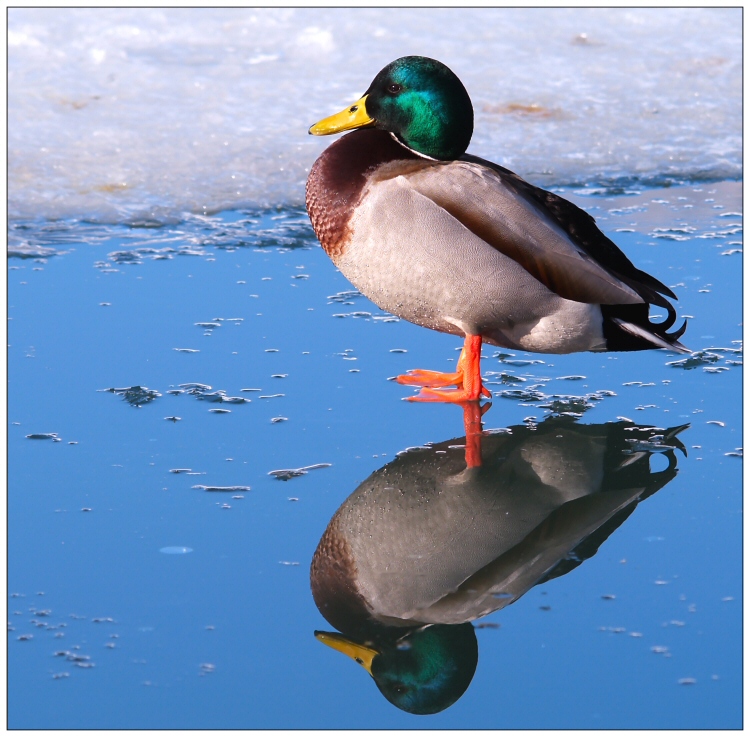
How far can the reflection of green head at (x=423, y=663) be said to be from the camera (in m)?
2.25

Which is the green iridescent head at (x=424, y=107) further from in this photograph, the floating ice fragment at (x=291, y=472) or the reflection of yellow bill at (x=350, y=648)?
the reflection of yellow bill at (x=350, y=648)

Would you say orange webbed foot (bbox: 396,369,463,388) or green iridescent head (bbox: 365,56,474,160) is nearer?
green iridescent head (bbox: 365,56,474,160)

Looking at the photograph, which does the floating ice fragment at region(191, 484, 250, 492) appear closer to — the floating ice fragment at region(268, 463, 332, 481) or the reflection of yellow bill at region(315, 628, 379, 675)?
the floating ice fragment at region(268, 463, 332, 481)

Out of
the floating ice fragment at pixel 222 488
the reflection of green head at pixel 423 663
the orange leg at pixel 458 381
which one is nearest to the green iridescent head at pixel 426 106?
the orange leg at pixel 458 381

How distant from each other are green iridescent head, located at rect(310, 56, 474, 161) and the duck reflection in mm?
904

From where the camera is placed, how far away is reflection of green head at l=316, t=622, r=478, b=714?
7.38ft

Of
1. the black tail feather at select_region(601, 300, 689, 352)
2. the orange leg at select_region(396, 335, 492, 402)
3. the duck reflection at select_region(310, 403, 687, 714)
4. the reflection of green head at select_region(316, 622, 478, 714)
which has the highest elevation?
the black tail feather at select_region(601, 300, 689, 352)

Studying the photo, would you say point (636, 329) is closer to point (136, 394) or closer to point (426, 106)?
point (426, 106)

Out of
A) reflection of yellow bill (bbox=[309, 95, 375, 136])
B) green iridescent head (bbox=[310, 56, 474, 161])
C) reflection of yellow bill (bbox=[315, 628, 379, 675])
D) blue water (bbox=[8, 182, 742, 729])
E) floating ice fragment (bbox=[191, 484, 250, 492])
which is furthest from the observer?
reflection of yellow bill (bbox=[309, 95, 375, 136])

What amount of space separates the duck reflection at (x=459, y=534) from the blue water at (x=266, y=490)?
5cm

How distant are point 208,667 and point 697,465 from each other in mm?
1579

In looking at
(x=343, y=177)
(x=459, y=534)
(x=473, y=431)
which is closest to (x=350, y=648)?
(x=459, y=534)

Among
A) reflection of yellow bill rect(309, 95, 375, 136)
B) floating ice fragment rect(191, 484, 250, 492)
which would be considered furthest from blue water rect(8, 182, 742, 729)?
reflection of yellow bill rect(309, 95, 375, 136)

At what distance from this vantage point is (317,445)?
10.6 ft
